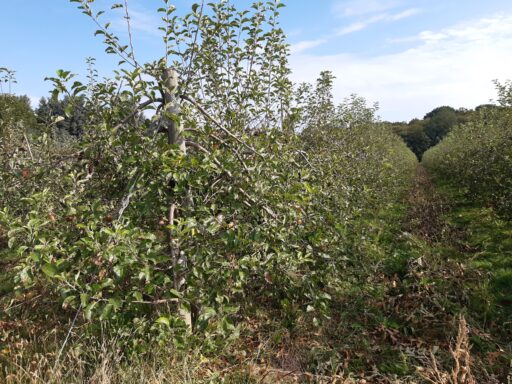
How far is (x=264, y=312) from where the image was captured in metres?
4.07

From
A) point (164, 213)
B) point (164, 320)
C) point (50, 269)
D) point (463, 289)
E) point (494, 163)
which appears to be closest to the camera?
point (50, 269)

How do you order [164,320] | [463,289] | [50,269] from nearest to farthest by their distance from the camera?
[50,269] → [164,320] → [463,289]

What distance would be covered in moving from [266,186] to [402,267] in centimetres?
326

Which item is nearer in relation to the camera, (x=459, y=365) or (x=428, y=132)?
(x=459, y=365)

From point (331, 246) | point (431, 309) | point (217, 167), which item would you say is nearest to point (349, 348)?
point (331, 246)

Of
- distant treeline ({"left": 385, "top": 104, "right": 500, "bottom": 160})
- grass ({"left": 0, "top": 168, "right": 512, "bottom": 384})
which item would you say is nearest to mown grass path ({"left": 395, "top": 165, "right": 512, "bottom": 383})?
grass ({"left": 0, "top": 168, "right": 512, "bottom": 384})

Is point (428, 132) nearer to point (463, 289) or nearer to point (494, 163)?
point (494, 163)

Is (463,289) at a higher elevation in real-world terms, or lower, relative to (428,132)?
lower

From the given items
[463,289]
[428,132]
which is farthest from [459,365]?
[428,132]

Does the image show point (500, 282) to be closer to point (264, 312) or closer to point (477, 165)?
point (264, 312)

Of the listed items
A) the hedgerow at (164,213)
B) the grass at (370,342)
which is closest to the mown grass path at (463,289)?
the grass at (370,342)

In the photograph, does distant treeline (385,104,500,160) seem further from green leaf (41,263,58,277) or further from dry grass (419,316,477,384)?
green leaf (41,263,58,277)

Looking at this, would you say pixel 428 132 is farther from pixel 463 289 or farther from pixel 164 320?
pixel 164 320

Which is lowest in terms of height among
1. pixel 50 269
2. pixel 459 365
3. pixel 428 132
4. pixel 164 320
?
pixel 459 365
